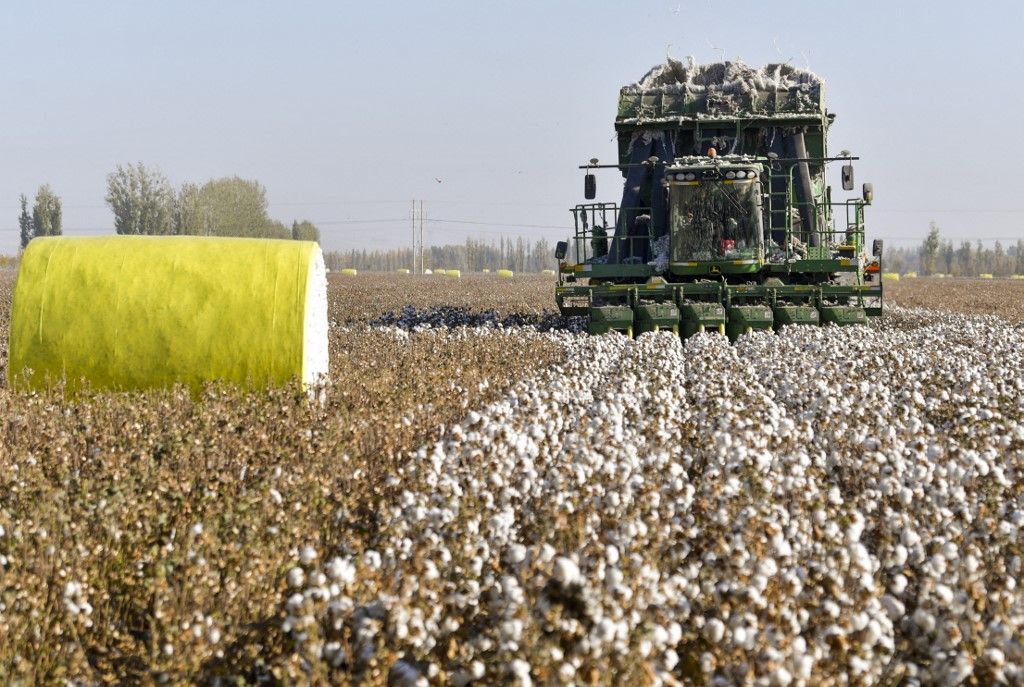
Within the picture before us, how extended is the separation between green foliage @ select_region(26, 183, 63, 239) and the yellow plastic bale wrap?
3297 inches

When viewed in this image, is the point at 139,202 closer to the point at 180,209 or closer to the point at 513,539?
the point at 180,209

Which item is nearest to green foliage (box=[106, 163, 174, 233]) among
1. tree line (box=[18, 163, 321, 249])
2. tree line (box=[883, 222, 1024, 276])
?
tree line (box=[18, 163, 321, 249])

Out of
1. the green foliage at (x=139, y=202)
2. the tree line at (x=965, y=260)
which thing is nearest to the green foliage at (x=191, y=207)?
the green foliage at (x=139, y=202)

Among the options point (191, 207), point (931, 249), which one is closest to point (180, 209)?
point (191, 207)

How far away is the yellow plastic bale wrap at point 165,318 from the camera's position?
8.70 metres

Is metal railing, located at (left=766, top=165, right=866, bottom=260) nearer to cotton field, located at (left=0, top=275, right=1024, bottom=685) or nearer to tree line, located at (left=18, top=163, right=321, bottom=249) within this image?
cotton field, located at (left=0, top=275, right=1024, bottom=685)

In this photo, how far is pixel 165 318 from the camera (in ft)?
28.7

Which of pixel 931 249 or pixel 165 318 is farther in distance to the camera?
pixel 931 249

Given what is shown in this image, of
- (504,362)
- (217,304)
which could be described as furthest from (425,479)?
(504,362)

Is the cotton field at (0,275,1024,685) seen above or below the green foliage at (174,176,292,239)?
below

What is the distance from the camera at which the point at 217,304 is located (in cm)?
873

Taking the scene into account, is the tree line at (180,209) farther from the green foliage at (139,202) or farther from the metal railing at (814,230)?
the metal railing at (814,230)

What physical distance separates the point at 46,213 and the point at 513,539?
295 ft

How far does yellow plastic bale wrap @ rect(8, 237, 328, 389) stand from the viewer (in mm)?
8703
